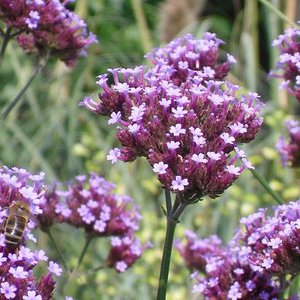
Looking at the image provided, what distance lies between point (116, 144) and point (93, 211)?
2.89 metres

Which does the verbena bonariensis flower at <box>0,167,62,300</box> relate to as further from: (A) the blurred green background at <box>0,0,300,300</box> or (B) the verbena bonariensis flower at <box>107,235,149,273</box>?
(A) the blurred green background at <box>0,0,300,300</box>

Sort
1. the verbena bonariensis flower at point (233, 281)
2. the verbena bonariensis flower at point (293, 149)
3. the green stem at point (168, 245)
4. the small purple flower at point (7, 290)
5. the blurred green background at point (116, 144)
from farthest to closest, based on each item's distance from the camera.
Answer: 1. the blurred green background at point (116, 144)
2. the verbena bonariensis flower at point (293, 149)
3. the verbena bonariensis flower at point (233, 281)
4. the green stem at point (168, 245)
5. the small purple flower at point (7, 290)

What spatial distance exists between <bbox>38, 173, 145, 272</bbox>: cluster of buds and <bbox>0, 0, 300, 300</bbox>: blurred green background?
153 cm

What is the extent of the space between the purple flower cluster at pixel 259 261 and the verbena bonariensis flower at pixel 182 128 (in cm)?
17

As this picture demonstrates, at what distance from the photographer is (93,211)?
7.20 feet

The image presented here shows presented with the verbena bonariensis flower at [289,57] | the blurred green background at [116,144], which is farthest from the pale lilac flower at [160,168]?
the blurred green background at [116,144]

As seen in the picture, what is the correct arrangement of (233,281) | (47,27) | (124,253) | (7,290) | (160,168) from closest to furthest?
1. (7,290)
2. (160,168)
3. (233,281)
4. (47,27)
5. (124,253)

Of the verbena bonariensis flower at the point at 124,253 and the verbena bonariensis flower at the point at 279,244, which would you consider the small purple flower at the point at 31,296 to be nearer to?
the verbena bonariensis flower at the point at 279,244

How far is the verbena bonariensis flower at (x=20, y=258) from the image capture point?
4.61 feet

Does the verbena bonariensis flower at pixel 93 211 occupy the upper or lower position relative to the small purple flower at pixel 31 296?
upper

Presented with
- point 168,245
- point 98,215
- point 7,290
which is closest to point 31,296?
point 7,290

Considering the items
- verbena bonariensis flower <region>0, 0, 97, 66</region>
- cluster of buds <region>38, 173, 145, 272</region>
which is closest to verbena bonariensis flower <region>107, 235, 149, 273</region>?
cluster of buds <region>38, 173, 145, 272</region>

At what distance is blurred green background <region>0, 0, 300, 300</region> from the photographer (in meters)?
4.30

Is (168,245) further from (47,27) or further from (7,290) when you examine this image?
(47,27)
